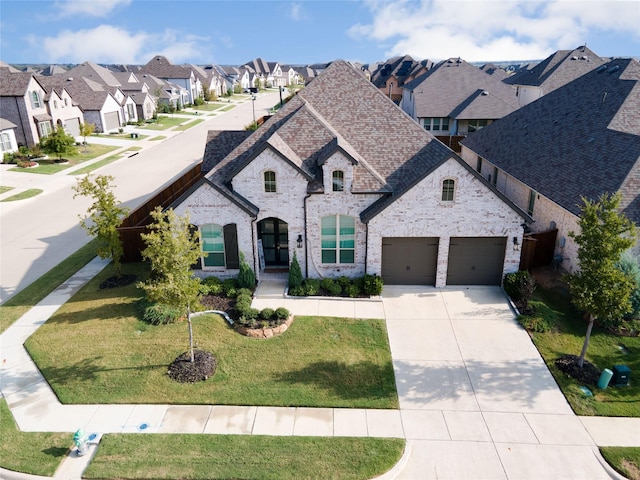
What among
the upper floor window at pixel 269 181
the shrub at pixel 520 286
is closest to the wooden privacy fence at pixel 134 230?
the upper floor window at pixel 269 181

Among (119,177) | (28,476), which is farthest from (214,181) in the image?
(119,177)

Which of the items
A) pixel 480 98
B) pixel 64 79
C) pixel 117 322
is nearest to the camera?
pixel 117 322

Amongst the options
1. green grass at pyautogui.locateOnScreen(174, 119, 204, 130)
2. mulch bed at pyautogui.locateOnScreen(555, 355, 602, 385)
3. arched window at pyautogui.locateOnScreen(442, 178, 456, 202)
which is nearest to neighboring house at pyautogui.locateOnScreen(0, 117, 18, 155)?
green grass at pyautogui.locateOnScreen(174, 119, 204, 130)

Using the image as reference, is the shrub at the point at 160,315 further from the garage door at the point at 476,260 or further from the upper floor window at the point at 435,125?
the upper floor window at the point at 435,125

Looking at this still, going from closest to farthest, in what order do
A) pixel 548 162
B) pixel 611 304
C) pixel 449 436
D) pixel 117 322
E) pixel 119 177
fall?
pixel 449 436 < pixel 611 304 < pixel 117 322 < pixel 548 162 < pixel 119 177

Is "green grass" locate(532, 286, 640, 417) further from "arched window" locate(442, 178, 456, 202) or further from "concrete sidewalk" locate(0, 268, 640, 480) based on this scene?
"arched window" locate(442, 178, 456, 202)

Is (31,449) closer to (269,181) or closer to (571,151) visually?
(269,181)

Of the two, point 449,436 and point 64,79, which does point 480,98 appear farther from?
point 64,79
